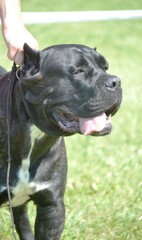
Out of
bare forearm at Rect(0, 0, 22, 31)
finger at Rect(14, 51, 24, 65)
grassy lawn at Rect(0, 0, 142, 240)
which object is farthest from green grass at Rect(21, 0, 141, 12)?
finger at Rect(14, 51, 24, 65)

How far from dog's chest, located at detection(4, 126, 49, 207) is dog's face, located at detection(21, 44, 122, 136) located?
0.51 ft

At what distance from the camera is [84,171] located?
6.00 meters

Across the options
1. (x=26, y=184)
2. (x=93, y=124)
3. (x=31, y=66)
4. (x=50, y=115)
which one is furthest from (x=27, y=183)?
(x=31, y=66)

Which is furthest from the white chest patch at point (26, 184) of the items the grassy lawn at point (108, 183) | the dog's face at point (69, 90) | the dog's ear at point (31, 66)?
the grassy lawn at point (108, 183)

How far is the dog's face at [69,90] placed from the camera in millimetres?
3654

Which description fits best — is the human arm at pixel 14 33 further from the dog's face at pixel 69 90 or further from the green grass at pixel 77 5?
the green grass at pixel 77 5

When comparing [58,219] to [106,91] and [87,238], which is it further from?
[106,91]

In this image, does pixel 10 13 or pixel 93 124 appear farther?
pixel 10 13

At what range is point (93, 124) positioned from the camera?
3.72 meters

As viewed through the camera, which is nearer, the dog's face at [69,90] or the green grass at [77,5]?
the dog's face at [69,90]

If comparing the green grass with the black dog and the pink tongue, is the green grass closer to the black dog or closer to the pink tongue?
the black dog

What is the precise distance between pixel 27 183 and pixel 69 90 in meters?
0.67

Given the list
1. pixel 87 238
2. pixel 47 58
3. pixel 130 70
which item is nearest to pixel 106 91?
pixel 47 58

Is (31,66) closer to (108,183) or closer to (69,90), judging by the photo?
(69,90)
